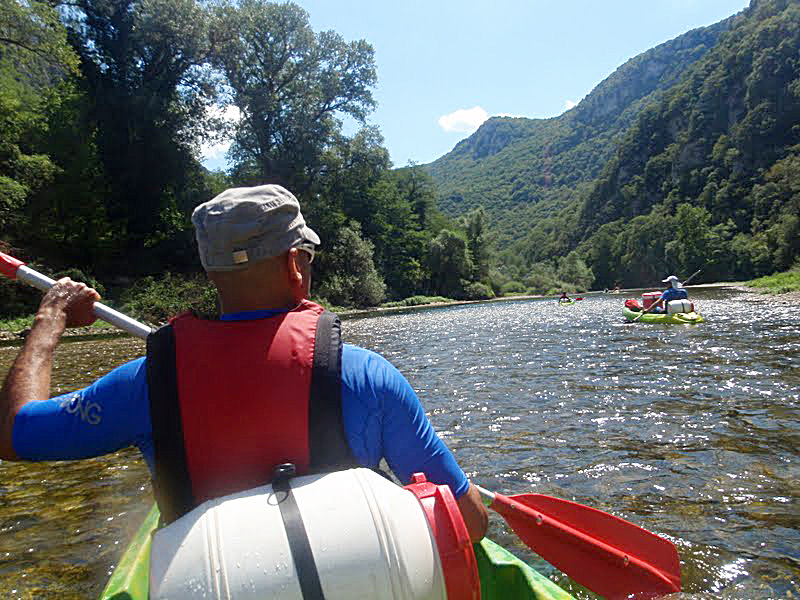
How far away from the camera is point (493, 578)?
2.15 metres

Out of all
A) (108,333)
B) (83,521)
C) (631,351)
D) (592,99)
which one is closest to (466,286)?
(108,333)

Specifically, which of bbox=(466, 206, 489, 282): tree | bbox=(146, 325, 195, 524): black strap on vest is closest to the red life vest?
bbox=(146, 325, 195, 524): black strap on vest

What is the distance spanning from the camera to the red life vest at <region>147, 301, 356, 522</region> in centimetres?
139

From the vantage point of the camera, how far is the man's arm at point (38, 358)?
4.65 feet

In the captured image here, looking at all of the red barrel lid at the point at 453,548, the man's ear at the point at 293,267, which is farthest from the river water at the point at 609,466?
the man's ear at the point at 293,267

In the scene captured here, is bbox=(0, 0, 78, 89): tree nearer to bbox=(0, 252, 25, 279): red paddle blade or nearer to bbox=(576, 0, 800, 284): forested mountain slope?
bbox=(0, 252, 25, 279): red paddle blade

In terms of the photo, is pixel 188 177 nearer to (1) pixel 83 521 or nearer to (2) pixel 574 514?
(1) pixel 83 521

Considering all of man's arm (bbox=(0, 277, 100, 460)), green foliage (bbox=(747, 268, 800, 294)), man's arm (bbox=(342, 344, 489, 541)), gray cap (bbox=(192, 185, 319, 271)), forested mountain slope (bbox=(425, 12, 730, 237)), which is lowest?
green foliage (bbox=(747, 268, 800, 294))

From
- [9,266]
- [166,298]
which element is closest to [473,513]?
[9,266]

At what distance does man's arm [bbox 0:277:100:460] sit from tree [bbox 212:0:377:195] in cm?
3355

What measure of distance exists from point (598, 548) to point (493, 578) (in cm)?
67

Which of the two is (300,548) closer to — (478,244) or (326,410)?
(326,410)

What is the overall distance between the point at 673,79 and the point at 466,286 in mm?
149357

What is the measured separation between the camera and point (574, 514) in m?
2.62
